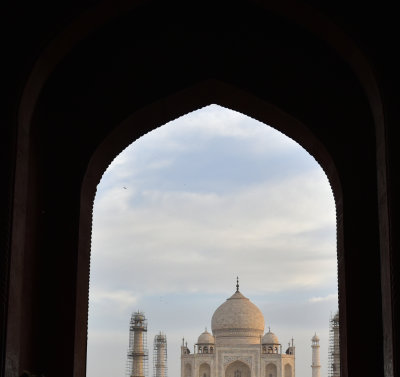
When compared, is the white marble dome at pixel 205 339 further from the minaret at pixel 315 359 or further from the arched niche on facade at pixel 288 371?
the minaret at pixel 315 359

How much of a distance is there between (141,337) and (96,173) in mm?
27743

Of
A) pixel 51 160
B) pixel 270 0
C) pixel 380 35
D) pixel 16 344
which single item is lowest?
pixel 16 344

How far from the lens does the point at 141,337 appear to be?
3447 centimetres

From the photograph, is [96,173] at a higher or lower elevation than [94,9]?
lower

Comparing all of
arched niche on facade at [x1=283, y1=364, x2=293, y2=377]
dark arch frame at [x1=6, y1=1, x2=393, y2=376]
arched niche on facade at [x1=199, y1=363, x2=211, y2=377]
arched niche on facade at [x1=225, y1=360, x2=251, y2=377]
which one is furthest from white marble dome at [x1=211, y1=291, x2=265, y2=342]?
dark arch frame at [x1=6, y1=1, x2=393, y2=376]

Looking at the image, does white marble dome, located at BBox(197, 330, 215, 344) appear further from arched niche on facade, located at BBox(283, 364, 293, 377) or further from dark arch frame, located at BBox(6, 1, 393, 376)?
dark arch frame, located at BBox(6, 1, 393, 376)

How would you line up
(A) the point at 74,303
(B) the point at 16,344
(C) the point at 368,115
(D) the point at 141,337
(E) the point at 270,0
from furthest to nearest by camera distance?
1. (D) the point at 141,337
2. (C) the point at 368,115
3. (A) the point at 74,303
4. (E) the point at 270,0
5. (B) the point at 16,344

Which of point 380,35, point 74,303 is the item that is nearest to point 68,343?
point 74,303

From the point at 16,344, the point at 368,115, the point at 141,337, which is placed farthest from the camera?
the point at 141,337

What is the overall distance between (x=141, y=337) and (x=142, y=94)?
28062 millimetres

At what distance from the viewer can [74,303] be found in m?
6.60

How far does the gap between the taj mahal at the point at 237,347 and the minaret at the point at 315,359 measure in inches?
254

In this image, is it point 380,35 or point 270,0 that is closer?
point 380,35

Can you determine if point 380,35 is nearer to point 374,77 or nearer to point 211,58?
point 374,77
